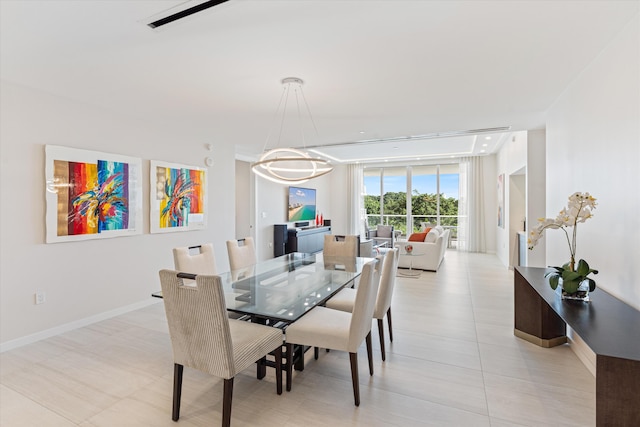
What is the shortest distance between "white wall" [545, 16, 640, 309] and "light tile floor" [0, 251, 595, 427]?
87 centimetres

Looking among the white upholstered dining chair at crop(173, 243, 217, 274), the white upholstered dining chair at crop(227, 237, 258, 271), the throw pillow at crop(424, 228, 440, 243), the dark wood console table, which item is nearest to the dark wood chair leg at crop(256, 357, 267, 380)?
the white upholstered dining chair at crop(173, 243, 217, 274)

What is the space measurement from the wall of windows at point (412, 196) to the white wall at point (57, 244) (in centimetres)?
677

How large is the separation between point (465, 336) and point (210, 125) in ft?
13.6

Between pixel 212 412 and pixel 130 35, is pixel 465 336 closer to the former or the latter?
pixel 212 412

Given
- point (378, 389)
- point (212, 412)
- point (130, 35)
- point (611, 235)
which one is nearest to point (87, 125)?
point (130, 35)

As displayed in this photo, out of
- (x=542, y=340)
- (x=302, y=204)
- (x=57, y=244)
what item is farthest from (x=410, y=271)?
(x=57, y=244)

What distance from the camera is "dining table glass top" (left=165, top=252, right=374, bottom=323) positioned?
2.15 m

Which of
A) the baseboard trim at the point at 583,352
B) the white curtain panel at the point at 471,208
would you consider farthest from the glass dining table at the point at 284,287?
the white curtain panel at the point at 471,208

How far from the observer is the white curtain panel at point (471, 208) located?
8305 mm

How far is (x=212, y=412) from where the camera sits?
195 centimetres

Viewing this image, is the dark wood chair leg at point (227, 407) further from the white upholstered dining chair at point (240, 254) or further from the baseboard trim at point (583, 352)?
the baseboard trim at point (583, 352)

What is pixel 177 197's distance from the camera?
4.46 metres

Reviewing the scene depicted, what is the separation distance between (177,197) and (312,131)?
2283 millimetres

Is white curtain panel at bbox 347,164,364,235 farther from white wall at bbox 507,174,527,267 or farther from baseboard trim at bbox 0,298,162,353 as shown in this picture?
baseboard trim at bbox 0,298,162,353
